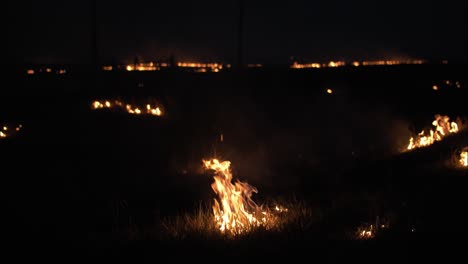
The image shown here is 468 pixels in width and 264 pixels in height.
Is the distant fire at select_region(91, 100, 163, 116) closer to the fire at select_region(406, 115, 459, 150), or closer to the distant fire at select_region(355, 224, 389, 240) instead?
the fire at select_region(406, 115, 459, 150)

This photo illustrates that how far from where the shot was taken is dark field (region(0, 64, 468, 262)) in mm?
4918

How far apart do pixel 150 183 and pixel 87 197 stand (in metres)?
1.44

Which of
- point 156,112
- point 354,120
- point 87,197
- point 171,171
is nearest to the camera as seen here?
point 87,197

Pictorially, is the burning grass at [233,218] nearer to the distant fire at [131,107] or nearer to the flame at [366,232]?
the flame at [366,232]

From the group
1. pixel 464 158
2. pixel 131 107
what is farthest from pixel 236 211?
pixel 131 107

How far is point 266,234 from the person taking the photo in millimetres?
4961

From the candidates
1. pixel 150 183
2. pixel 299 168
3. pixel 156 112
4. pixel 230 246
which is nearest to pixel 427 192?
pixel 230 246

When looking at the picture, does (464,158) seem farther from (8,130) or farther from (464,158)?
(8,130)

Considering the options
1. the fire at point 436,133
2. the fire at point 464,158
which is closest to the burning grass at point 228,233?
the fire at point 464,158

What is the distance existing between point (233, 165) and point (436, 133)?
5.17 meters

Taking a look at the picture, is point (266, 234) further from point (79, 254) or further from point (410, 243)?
point (79, 254)

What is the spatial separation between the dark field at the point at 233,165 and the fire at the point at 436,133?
24cm

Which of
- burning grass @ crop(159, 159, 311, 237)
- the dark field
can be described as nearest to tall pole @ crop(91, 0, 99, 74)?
the dark field

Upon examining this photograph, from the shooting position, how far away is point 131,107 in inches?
650
